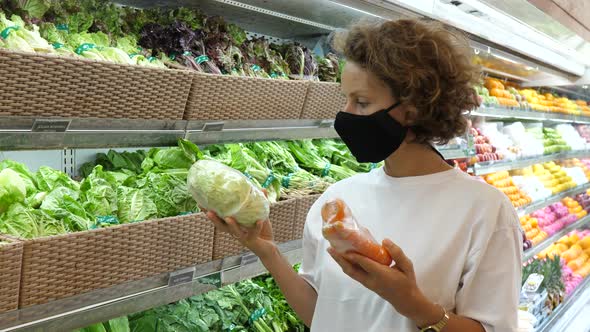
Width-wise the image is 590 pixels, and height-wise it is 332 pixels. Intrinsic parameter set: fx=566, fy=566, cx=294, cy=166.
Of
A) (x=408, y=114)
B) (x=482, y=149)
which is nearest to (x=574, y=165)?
(x=482, y=149)

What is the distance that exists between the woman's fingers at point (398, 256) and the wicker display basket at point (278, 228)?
1.11 meters

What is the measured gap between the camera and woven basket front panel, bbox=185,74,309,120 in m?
2.19

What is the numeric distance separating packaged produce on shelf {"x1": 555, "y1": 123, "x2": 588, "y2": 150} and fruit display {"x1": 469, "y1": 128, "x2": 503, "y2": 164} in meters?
2.08

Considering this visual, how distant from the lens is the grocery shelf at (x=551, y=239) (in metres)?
4.86

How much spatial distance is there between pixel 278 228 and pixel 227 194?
86 cm

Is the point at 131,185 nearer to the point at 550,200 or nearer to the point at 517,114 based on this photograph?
the point at 517,114

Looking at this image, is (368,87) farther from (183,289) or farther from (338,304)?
→ (183,289)

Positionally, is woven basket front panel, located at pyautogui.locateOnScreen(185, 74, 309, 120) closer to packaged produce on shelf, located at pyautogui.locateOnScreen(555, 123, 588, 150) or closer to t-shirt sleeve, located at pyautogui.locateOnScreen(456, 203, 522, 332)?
t-shirt sleeve, located at pyautogui.locateOnScreen(456, 203, 522, 332)

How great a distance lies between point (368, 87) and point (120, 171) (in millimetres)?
1434

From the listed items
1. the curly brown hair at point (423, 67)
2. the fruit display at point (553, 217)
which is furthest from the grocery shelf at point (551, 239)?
the curly brown hair at point (423, 67)

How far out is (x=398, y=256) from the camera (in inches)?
49.6

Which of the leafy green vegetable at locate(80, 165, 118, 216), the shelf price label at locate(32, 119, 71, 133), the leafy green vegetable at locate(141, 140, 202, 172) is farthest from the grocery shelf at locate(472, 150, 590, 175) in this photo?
the shelf price label at locate(32, 119, 71, 133)

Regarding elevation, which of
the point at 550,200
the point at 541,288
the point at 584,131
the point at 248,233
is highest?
the point at 248,233

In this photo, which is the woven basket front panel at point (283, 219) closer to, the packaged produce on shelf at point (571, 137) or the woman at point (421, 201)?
the woman at point (421, 201)
